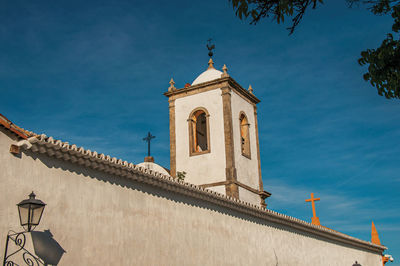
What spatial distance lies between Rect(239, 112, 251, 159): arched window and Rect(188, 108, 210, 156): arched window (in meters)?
1.51

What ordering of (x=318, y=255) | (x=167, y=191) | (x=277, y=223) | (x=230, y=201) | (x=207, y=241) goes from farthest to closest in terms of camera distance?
1. (x=318, y=255)
2. (x=277, y=223)
3. (x=230, y=201)
4. (x=207, y=241)
5. (x=167, y=191)

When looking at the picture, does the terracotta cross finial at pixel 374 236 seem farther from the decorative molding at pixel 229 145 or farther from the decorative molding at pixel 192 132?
the decorative molding at pixel 192 132

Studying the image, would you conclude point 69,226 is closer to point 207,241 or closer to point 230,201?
point 207,241

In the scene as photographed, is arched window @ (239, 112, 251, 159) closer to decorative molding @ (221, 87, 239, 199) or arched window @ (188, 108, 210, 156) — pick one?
decorative molding @ (221, 87, 239, 199)

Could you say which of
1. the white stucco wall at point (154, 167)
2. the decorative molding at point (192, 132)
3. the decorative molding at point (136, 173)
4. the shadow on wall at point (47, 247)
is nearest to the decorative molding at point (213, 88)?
the decorative molding at point (192, 132)

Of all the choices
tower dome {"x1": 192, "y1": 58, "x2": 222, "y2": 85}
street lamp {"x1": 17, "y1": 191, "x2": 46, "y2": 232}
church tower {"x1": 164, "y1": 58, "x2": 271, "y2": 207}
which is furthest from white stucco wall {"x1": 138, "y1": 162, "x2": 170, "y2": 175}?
street lamp {"x1": 17, "y1": 191, "x2": 46, "y2": 232}

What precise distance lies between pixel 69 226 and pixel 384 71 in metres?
5.53

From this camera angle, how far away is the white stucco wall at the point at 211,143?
19656mm

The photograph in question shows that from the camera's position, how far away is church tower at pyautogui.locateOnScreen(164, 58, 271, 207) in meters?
19.5

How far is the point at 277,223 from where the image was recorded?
16156 mm

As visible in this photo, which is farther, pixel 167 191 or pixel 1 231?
pixel 167 191

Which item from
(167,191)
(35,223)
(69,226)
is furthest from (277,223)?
(35,223)

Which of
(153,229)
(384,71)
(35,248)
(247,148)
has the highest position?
(247,148)

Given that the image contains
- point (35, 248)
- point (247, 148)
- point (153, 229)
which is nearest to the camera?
point (35, 248)
